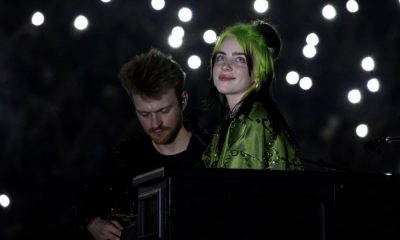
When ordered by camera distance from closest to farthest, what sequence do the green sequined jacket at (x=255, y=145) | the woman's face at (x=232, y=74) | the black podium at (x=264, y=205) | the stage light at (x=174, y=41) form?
the black podium at (x=264, y=205)
the green sequined jacket at (x=255, y=145)
the woman's face at (x=232, y=74)
the stage light at (x=174, y=41)

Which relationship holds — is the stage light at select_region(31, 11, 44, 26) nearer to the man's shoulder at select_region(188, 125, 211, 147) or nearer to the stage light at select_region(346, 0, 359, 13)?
the man's shoulder at select_region(188, 125, 211, 147)

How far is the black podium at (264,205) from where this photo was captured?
2.28 metres

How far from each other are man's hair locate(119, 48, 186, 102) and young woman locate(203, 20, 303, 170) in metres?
0.83

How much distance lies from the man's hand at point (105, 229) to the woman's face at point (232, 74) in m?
0.98

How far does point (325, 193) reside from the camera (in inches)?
94.2

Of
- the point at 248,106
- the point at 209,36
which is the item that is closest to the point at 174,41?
the point at 209,36

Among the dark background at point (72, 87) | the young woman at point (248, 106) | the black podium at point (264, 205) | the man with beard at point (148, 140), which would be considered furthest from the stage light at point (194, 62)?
the black podium at point (264, 205)

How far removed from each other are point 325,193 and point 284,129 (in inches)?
17.7

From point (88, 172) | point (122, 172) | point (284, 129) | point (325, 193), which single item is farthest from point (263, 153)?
point (88, 172)

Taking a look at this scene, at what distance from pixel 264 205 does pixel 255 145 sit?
372mm

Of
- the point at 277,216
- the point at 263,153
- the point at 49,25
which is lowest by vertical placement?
the point at 277,216

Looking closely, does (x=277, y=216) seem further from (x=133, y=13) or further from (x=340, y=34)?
(x=340, y=34)

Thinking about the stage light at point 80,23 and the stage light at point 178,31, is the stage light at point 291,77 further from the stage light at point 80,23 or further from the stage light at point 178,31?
the stage light at point 80,23

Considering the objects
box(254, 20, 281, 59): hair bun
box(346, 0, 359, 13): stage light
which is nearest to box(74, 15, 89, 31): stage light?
box(254, 20, 281, 59): hair bun
